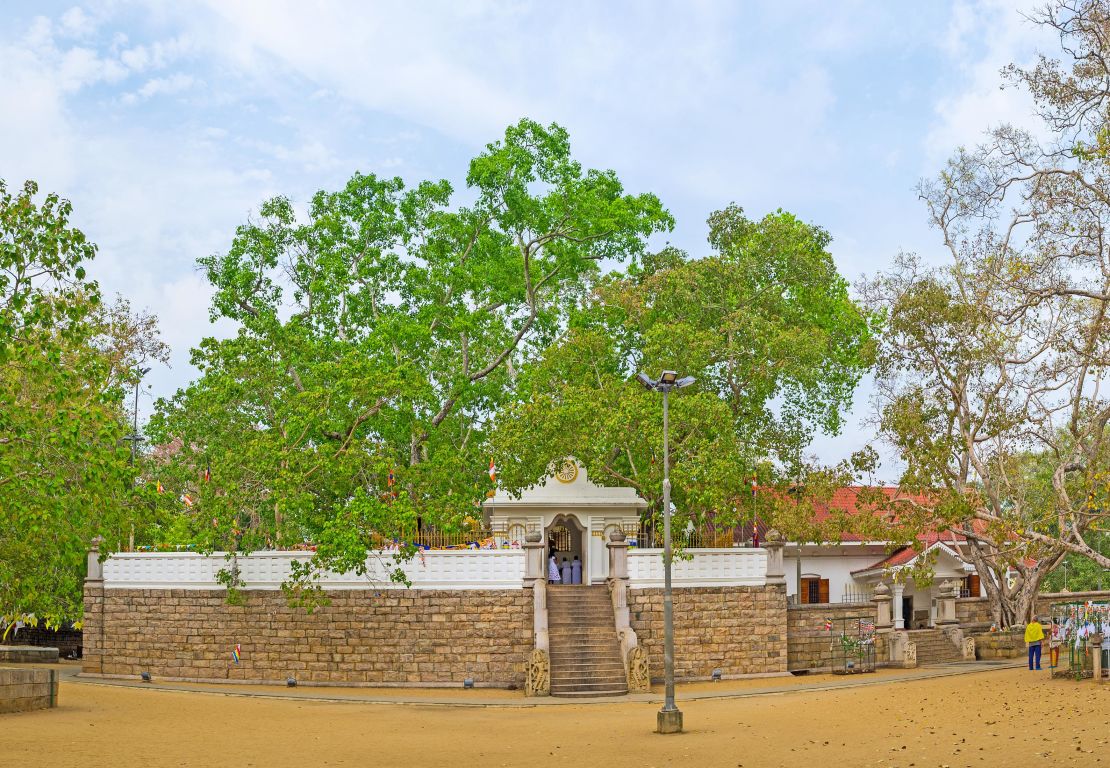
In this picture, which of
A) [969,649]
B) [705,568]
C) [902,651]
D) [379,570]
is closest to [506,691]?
[379,570]

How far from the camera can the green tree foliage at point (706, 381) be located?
27844 millimetres

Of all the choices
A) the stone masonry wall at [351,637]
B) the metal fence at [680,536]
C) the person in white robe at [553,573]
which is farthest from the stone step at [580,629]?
the person in white robe at [553,573]

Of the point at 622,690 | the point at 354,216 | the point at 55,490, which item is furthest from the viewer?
the point at 354,216

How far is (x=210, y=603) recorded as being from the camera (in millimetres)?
27625

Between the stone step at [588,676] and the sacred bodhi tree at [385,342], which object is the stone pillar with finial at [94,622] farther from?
the stone step at [588,676]

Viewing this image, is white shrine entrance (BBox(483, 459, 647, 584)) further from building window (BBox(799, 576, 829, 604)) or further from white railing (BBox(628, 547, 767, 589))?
building window (BBox(799, 576, 829, 604))

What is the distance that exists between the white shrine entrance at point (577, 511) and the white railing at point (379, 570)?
140 inches

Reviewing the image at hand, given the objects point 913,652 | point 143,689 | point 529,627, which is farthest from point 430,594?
point 913,652

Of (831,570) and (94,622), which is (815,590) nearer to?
(831,570)

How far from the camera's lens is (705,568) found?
27.3 metres

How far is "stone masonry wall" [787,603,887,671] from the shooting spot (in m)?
28.2

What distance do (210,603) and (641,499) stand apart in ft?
37.7

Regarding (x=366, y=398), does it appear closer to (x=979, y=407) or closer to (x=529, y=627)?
(x=529, y=627)

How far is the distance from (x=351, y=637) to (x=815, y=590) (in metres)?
17.7
